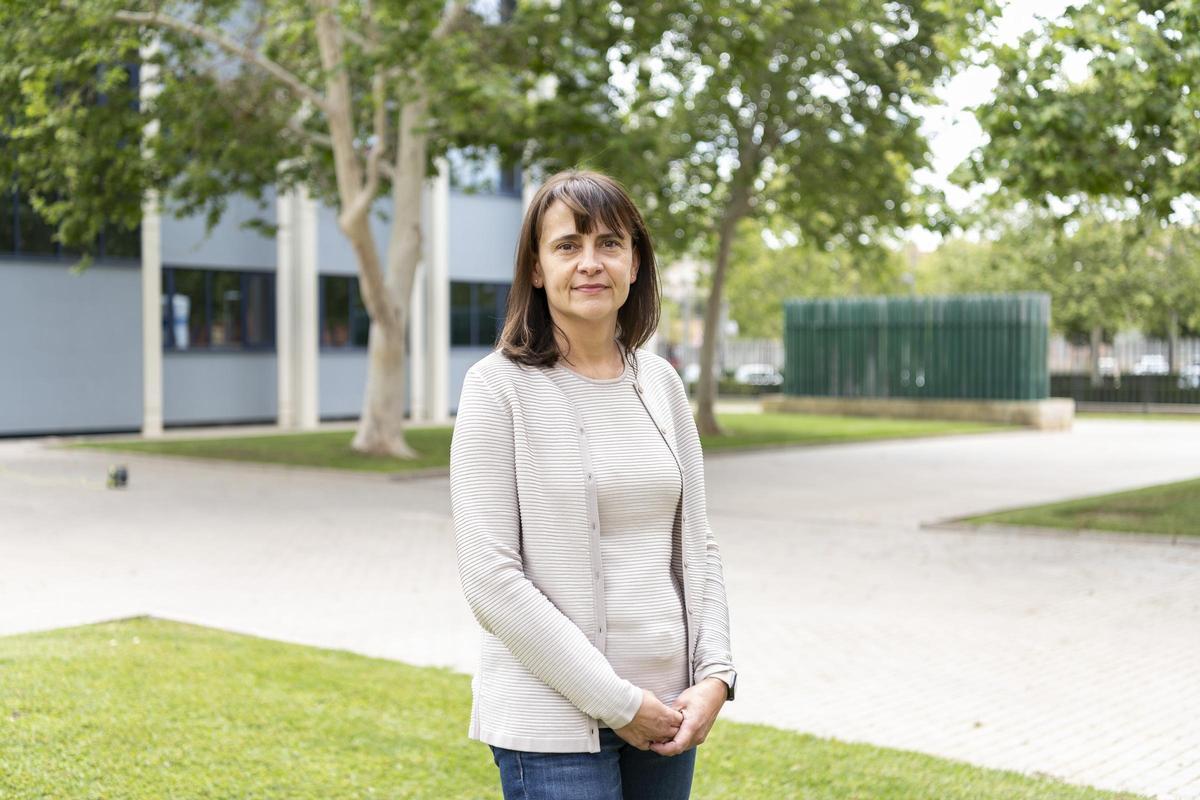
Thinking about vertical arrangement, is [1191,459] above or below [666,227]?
below

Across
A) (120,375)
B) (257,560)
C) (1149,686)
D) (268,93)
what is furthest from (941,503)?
(120,375)

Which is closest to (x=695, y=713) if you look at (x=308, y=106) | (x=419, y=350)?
(x=308, y=106)

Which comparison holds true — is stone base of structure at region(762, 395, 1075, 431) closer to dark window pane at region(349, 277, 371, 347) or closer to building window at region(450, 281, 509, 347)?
building window at region(450, 281, 509, 347)

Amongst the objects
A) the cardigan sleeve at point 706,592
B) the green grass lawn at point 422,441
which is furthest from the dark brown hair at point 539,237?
the green grass lawn at point 422,441

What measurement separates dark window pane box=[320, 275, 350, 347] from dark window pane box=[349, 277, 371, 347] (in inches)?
4.1

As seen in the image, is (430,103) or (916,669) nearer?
(916,669)

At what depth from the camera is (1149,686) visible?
7.41 metres

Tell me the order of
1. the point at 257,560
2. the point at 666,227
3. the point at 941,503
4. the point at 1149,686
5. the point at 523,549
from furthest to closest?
the point at 666,227 < the point at 941,503 < the point at 257,560 < the point at 1149,686 < the point at 523,549

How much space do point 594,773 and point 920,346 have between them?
36070 millimetres

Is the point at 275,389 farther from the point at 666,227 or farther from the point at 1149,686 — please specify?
the point at 1149,686

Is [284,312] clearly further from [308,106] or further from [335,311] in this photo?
[308,106]

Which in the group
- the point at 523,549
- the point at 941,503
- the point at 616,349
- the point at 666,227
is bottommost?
the point at 941,503

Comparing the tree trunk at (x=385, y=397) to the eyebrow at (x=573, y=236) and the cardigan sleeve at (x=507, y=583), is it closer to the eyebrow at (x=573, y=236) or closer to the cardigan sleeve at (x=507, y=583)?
the eyebrow at (x=573, y=236)

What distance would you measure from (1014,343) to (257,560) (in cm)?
2749
